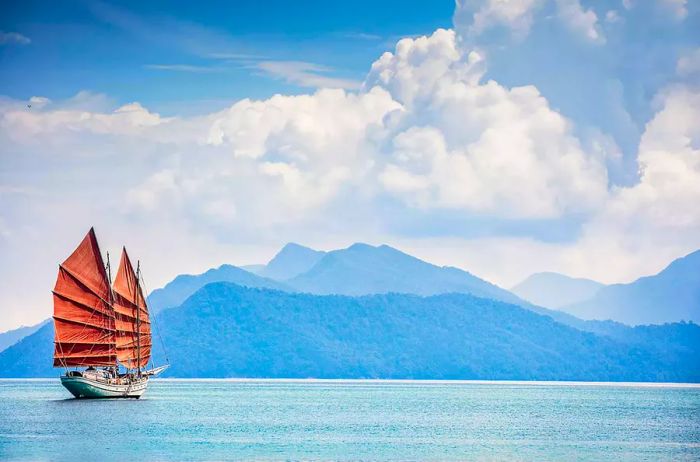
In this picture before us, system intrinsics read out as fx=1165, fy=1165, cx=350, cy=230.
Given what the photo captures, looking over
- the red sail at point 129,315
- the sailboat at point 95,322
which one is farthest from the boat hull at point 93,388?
the red sail at point 129,315

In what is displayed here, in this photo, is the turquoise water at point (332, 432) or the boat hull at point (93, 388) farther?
the boat hull at point (93, 388)

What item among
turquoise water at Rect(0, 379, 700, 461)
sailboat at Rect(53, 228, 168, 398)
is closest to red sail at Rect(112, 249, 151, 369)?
sailboat at Rect(53, 228, 168, 398)

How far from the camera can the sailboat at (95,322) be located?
11612 cm

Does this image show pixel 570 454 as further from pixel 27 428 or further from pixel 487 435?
pixel 27 428

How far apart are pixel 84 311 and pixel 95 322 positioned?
7.31 feet

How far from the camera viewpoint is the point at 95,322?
11975 cm

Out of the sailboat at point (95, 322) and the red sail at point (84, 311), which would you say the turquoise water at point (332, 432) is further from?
the red sail at point (84, 311)

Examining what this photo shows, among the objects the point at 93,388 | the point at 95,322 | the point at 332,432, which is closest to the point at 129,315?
the point at 95,322

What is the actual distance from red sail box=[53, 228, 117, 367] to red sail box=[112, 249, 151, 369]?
164 cm

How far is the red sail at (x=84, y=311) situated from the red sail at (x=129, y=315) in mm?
1645

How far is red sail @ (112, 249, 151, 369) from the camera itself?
403 ft

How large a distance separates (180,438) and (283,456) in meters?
13.5

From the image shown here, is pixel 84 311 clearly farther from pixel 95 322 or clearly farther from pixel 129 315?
pixel 129 315

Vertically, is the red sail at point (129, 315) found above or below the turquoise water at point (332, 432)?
above
